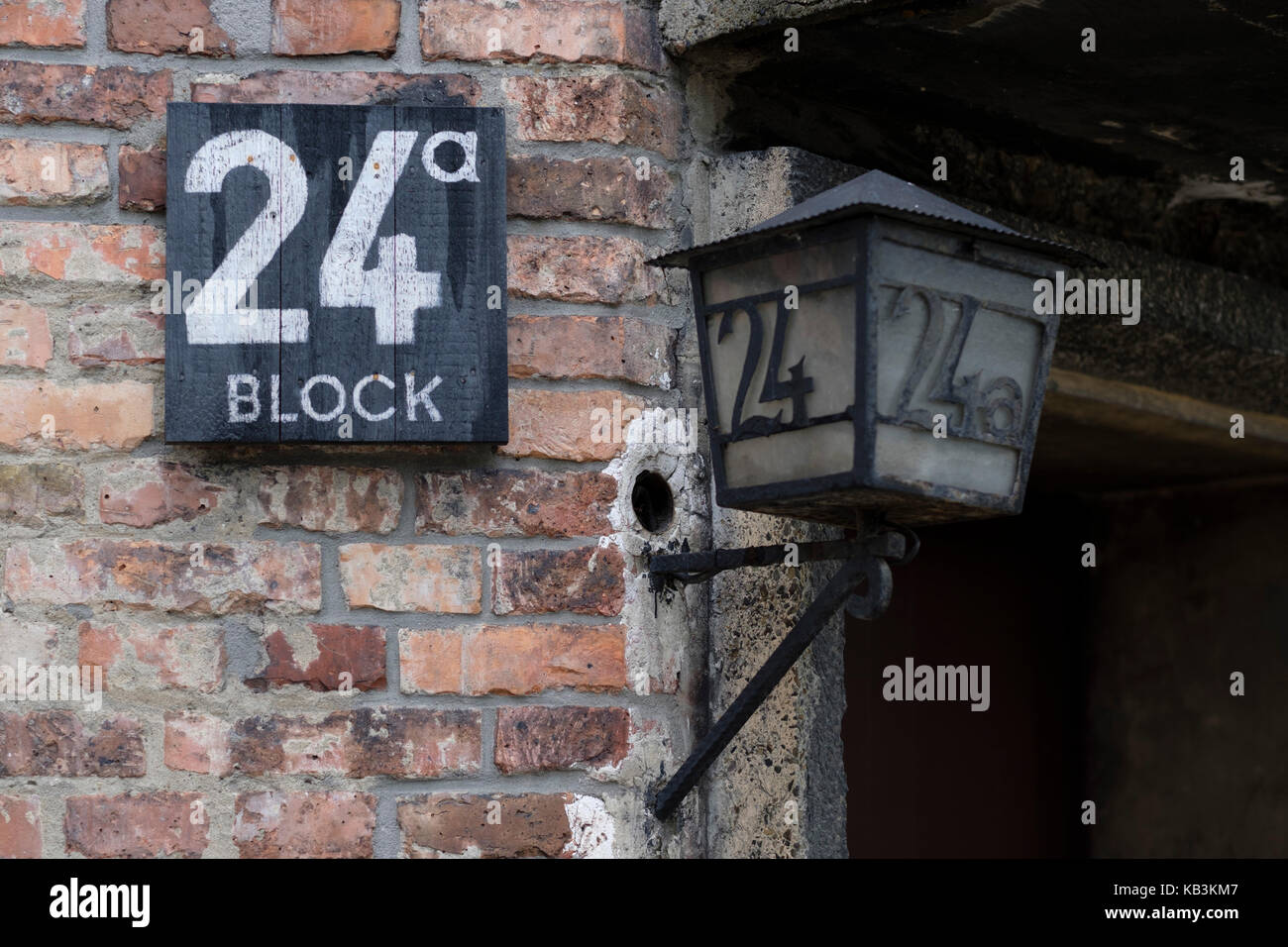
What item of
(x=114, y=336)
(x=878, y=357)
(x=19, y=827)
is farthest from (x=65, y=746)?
(x=878, y=357)

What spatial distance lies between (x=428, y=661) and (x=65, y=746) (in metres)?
0.40

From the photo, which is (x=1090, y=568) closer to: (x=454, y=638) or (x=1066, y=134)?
(x=1066, y=134)

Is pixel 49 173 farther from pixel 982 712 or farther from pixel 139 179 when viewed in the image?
pixel 982 712

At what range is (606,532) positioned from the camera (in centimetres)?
207

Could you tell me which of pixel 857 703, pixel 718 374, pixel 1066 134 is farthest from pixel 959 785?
pixel 718 374

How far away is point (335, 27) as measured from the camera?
2064mm

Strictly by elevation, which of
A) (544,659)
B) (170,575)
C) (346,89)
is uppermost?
(346,89)

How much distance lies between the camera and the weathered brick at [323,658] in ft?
6.46

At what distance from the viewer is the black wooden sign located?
1967 millimetres

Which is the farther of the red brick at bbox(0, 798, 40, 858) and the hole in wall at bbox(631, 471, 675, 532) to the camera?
the hole in wall at bbox(631, 471, 675, 532)

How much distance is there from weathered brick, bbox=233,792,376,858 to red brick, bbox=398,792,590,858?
0.05 m

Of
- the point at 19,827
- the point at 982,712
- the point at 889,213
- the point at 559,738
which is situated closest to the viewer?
the point at 889,213

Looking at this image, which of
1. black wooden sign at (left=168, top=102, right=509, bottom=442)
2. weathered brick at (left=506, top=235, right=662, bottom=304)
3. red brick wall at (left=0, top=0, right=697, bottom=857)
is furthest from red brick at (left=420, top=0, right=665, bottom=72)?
weathered brick at (left=506, top=235, right=662, bottom=304)

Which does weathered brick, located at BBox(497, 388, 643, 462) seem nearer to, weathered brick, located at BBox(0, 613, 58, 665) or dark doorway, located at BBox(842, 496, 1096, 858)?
weathered brick, located at BBox(0, 613, 58, 665)
